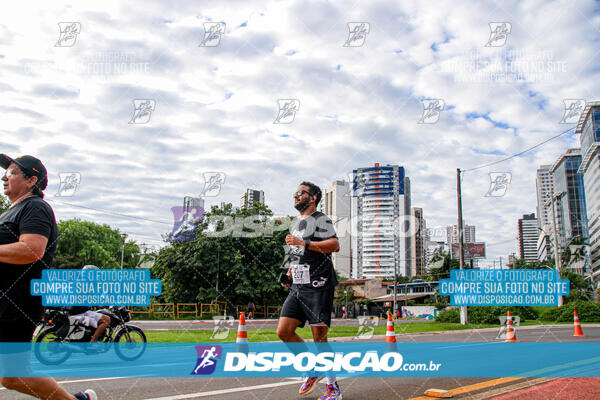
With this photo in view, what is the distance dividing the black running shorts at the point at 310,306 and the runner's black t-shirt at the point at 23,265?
2171 millimetres

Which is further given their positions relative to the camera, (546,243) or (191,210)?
(546,243)

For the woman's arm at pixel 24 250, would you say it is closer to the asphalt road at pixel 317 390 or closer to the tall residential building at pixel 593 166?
the asphalt road at pixel 317 390

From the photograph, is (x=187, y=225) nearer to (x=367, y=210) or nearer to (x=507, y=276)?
(x=507, y=276)

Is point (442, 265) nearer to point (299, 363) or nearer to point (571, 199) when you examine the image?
point (299, 363)

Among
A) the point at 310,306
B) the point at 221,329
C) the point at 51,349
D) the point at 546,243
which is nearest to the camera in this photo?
the point at 310,306

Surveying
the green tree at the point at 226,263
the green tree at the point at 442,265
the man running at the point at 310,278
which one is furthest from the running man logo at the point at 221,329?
the green tree at the point at 442,265

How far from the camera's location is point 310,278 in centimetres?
425

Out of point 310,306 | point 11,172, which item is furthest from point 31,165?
point 310,306

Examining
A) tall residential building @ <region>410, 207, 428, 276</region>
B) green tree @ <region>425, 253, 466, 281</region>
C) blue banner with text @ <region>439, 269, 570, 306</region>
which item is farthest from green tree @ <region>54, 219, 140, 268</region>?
tall residential building @ <region>410, 207, 428, 276</region>

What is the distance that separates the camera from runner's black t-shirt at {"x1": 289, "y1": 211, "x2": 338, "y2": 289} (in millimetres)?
4246

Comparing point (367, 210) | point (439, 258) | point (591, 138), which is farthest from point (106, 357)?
point (367, 210)

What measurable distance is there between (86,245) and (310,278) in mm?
57956

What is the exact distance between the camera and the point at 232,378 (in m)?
5.54

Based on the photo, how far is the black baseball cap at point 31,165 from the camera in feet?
9.19
